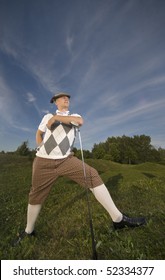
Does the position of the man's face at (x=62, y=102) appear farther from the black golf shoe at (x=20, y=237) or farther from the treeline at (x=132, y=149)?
the treeline at (x=132, y=149)

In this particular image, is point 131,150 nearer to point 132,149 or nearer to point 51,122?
point 132,149

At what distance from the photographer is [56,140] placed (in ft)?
13.3

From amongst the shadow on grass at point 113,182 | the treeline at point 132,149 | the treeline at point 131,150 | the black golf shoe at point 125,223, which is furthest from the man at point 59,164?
the treeline at point 132,149

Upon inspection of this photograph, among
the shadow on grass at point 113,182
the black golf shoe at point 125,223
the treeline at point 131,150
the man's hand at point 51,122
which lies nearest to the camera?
the man's hand at point 51,122

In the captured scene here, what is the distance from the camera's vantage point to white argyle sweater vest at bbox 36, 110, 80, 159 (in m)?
4.05

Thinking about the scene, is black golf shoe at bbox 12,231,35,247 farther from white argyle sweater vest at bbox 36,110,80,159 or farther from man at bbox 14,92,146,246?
white argyle sweater vest at bbox 36,110,80,159

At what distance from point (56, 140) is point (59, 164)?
0.43m

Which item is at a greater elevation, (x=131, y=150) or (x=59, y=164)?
(x=131, y=150)

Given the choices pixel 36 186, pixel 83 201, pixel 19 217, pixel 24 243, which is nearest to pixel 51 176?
pixel 36 186

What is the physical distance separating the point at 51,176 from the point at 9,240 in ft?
5.32

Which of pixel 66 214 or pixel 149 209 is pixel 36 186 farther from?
pixel 149 209

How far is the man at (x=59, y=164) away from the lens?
13.3 ft

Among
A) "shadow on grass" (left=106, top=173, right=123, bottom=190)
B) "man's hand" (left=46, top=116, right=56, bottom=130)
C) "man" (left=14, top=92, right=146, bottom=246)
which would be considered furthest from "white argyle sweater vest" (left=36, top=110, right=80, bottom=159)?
"shadow on grass" (left=106, top=173, right=123, bottom=190)

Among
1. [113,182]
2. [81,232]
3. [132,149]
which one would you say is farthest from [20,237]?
[132,149]
